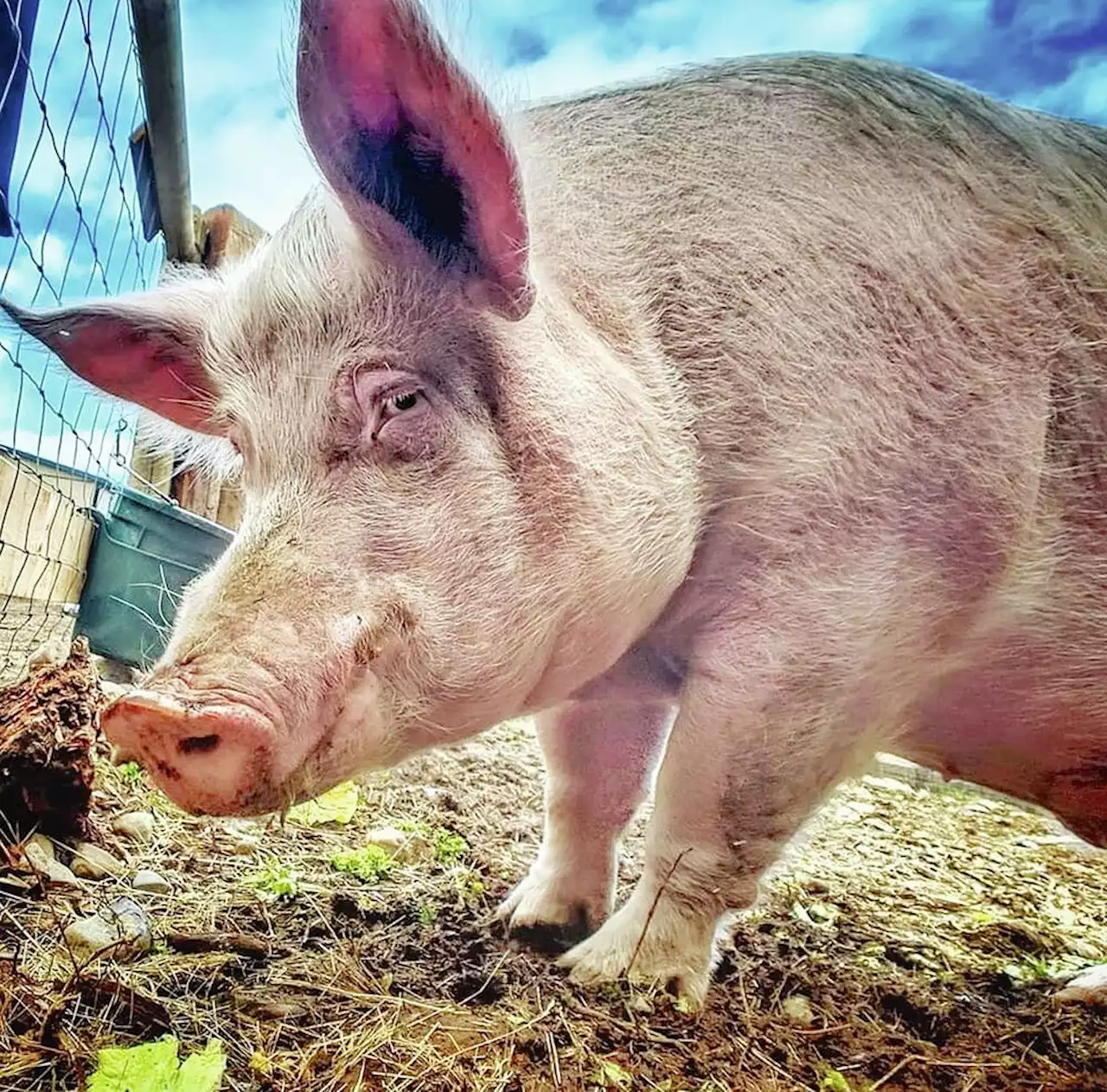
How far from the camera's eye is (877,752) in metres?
2.24

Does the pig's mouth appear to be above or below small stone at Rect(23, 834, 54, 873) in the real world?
above

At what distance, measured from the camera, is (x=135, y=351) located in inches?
87.0

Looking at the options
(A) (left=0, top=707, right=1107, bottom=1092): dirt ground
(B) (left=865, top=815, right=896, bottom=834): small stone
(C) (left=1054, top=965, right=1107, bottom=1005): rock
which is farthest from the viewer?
(B) (left=865, top=815, right=896, bottom=834): small stone

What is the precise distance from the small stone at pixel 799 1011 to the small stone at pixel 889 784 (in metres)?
3.06

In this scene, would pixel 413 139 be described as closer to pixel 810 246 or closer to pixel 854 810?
pixel 810 246

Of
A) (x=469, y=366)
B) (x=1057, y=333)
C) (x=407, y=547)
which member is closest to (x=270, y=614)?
(x=407, y=547)

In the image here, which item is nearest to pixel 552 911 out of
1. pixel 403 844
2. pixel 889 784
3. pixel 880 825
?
pixel 403 844

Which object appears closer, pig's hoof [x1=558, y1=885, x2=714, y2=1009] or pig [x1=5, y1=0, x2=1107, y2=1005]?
pig [x1=5, y1=0, x2=1107, y2=1005]

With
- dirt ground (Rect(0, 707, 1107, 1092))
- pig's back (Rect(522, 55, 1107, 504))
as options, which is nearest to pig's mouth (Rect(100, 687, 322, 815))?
dirt ground (Rect(0, 707, 1107, 1092))

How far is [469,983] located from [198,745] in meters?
0.81

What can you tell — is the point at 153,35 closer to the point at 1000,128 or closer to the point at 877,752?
the point at 1000,128

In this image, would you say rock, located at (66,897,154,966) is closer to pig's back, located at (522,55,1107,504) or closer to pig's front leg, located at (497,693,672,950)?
pig's front leg, located at (497,693,672,950)

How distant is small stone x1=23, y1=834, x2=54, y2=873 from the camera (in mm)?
1989

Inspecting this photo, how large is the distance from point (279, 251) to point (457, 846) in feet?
5.34
